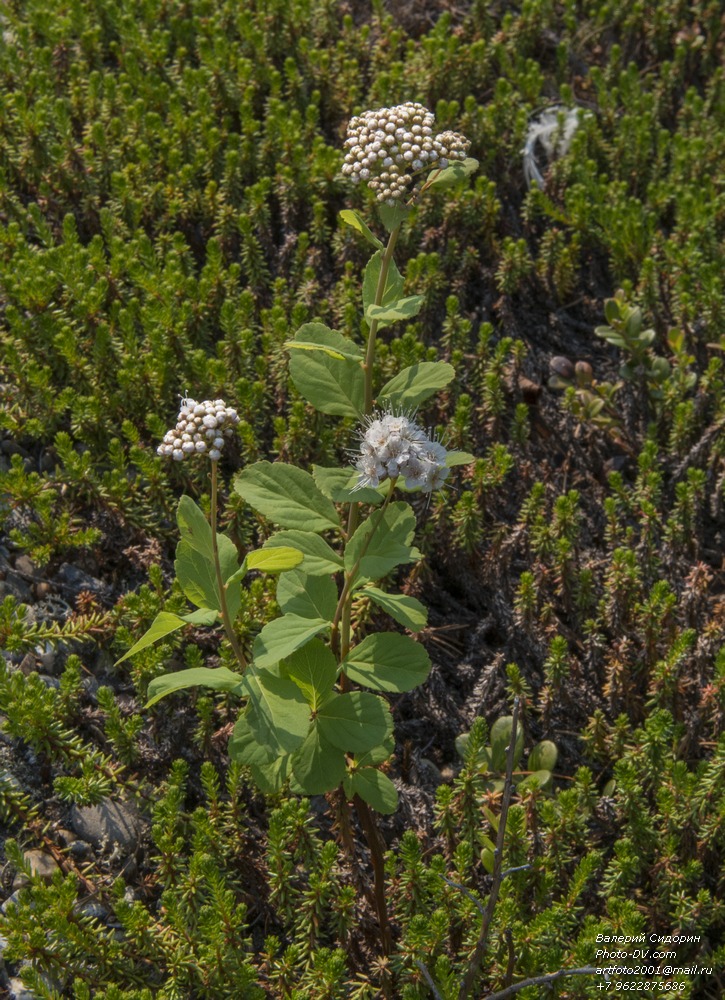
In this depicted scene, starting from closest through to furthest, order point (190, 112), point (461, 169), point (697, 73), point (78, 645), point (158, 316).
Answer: point (461, 169) → point (78, 645) → point (158, 316) → point (190, 112) → point (697, 73)

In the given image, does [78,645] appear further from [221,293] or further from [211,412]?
[221,293]

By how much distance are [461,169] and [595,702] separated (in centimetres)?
228

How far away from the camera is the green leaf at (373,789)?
3.04 meters

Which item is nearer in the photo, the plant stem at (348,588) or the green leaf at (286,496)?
the plant stem at (348,588)

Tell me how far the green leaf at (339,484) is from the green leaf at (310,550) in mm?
149

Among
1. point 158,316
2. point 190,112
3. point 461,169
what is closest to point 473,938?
point 461,169

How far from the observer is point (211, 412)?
2781 millimetres

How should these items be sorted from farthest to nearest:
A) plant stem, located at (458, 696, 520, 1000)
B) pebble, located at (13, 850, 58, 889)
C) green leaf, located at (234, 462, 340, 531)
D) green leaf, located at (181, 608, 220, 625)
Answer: pebble, located at (13, 850, 58, 889), green leaf, located at (234, 462, 340, 531), green leaf, located at (181, 608, 220, 625), plant stem, located at (458, 696, 520, 1000)

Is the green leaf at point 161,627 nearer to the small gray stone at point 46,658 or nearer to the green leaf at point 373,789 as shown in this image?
the green leaf at point 373,789

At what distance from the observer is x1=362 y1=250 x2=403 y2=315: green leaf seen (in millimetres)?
2949

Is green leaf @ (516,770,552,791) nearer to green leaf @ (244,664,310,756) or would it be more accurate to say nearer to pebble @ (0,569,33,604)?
green leaf @ (244,664,310,756)

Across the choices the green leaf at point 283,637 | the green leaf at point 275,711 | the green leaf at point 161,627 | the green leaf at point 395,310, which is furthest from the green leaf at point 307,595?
the green leaf at point 395,310

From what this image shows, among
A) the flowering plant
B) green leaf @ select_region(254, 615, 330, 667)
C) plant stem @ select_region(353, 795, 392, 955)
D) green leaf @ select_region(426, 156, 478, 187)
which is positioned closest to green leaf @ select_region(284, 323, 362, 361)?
the flowering plant

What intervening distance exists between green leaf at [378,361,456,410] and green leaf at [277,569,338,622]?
1.96 feet
